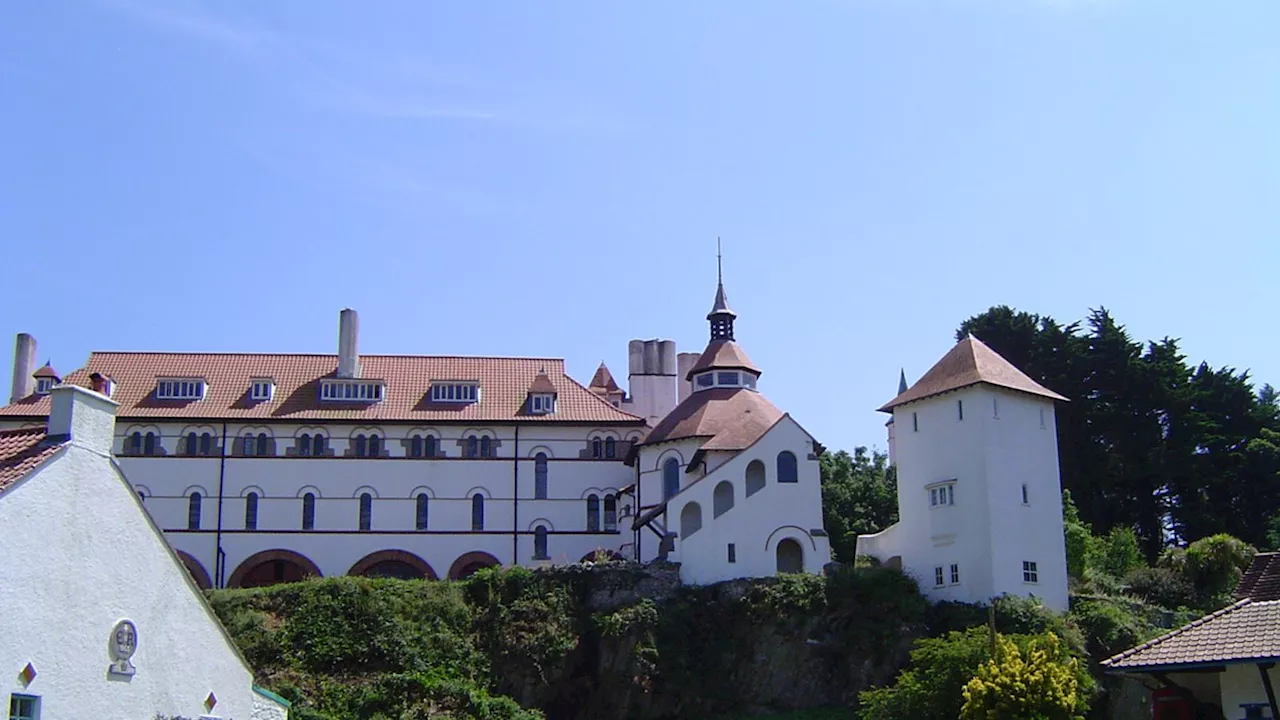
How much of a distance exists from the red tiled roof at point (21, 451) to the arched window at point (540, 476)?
38.8 meters

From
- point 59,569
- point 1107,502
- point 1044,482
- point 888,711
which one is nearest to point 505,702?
point 888,711

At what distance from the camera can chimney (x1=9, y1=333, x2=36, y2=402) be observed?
2431 inches

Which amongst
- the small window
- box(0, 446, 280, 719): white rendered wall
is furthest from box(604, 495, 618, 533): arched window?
the small window

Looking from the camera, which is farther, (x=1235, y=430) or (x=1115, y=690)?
(x=1235, y=430)

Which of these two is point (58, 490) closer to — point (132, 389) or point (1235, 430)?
point (132, 389)

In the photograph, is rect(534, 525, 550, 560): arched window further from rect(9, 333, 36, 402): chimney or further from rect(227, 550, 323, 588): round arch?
rect(9, 333, 36, 402): chimney

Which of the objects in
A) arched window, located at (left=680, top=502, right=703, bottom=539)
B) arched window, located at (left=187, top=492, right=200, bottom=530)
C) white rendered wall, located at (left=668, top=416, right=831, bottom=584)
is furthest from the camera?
arched window, located at (left=187, top=492, right=200, bottom=530)

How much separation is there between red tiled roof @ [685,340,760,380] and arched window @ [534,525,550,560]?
909 centimetres

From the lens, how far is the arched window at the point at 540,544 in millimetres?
60125

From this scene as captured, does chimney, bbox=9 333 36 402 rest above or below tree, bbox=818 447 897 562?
above

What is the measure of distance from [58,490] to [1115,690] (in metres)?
33.5

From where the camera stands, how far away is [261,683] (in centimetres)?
4378

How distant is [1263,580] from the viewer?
29078 mm

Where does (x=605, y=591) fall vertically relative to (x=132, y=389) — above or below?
below
